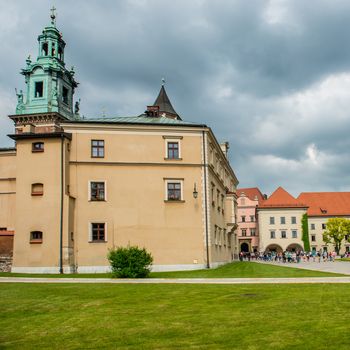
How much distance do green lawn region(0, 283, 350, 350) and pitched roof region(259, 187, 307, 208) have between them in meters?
79.2

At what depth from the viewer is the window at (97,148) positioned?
112 ft

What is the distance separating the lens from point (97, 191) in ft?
110

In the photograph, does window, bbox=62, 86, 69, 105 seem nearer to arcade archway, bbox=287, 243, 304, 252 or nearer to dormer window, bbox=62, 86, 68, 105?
dormer window, bbox=62, 86, 68, 105

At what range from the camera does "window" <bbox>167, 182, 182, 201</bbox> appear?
34688mm

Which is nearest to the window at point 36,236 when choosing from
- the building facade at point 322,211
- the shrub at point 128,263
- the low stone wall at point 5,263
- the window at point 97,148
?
the low stone wall at point 5,263

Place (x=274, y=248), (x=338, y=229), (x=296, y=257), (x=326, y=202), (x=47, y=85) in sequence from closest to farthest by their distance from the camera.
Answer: (x=296, y=257)
(x=47, y=85)
(x=338, y=229)
(x=274, y=248)
(x=326, y=202)

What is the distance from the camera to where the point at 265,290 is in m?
15.7

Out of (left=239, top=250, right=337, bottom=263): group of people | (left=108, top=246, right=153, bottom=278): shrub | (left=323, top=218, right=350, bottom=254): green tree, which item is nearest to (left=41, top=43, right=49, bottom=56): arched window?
(left=239, top=250, right=337, bottom=263): group of people

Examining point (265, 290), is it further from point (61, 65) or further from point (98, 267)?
point (61, 65)

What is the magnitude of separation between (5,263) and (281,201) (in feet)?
239

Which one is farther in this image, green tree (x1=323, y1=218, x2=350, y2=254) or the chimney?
green tree (x1=323, y1=218, x2=350, y2=254)

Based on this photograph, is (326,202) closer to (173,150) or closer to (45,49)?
(45,49)

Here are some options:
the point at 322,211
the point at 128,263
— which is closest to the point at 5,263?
the point at 128,263

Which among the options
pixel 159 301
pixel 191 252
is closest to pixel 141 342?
pixel 159 301
